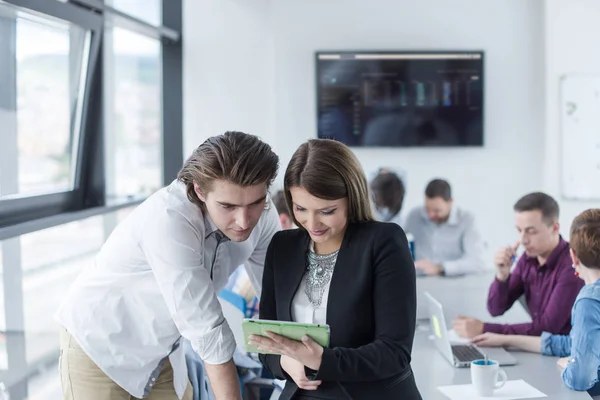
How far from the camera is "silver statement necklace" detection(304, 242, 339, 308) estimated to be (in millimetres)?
1771

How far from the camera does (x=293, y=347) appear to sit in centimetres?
163

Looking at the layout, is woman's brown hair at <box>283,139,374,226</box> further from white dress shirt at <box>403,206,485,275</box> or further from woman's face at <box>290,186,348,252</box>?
white dress shirt at <box>403,206,485,275</box>

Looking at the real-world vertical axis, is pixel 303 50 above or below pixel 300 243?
above

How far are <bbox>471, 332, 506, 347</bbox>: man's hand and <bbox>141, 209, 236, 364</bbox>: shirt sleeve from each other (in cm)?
125

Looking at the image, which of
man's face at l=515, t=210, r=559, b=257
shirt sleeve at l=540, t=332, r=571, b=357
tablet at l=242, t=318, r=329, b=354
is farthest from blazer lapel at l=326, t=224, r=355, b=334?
man's face at l=515, t=210, r=559, b=257

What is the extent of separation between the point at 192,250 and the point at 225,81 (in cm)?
405

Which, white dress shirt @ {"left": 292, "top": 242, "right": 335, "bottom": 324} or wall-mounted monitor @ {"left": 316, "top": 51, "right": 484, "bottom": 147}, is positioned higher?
wall-mounted monitor @ {"left": 316, "top": 51, "right": 484, "bottom": 147}

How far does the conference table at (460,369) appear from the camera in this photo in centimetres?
223

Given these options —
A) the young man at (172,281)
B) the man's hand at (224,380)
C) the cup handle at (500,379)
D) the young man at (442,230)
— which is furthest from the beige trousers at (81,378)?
the young man at (442,230)

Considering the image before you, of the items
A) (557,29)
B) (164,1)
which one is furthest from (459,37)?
(164,1)

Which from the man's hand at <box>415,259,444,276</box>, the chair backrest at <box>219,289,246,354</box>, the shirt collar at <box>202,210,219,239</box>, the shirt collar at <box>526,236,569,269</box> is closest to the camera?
the shirt collar at <box>202,210,219,239</box>

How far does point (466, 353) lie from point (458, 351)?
35 millimetres

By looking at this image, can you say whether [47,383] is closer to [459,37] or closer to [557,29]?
[459,37]

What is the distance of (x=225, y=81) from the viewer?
5.64m
